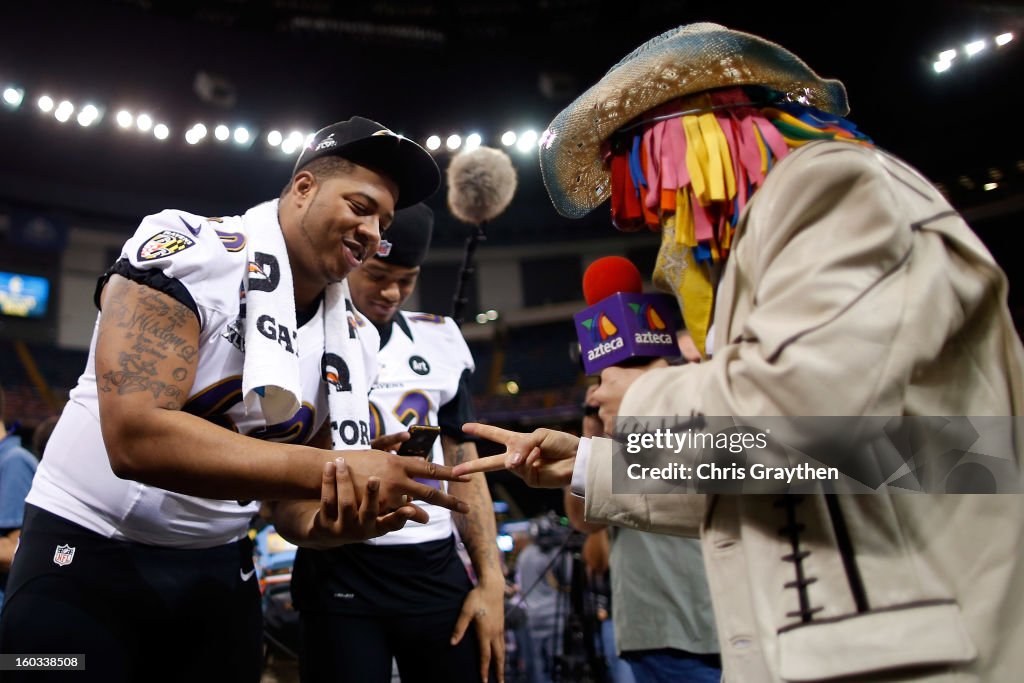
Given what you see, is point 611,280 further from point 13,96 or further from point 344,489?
point 13,96

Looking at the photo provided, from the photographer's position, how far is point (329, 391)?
1900 mm

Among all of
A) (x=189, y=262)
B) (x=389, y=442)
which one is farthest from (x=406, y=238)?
(x=189, y=262)

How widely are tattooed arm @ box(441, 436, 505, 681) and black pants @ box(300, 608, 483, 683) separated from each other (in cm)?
4

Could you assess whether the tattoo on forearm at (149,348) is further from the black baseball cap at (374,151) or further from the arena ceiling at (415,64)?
the arena ceiling at (415,64)

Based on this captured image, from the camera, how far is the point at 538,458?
1360mm

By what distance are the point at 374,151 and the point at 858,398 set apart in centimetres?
159

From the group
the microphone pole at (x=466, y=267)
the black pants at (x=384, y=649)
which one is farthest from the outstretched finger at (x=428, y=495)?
the microphone pole at (x=466, y=267)

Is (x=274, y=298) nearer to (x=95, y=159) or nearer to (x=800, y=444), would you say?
(x=800, y=444)

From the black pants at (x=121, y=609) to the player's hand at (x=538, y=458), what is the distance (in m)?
0.85

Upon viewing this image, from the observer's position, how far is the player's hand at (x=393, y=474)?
1441 mm

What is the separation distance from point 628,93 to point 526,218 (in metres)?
19.0

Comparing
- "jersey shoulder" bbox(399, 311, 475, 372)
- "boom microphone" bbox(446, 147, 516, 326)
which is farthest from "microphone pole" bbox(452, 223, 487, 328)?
"jersey shoulder" bbox(399, 311, 475, 372)

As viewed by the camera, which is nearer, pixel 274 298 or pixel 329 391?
pixel 274 298

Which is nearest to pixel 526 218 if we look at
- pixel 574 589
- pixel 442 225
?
pixel 442 225
